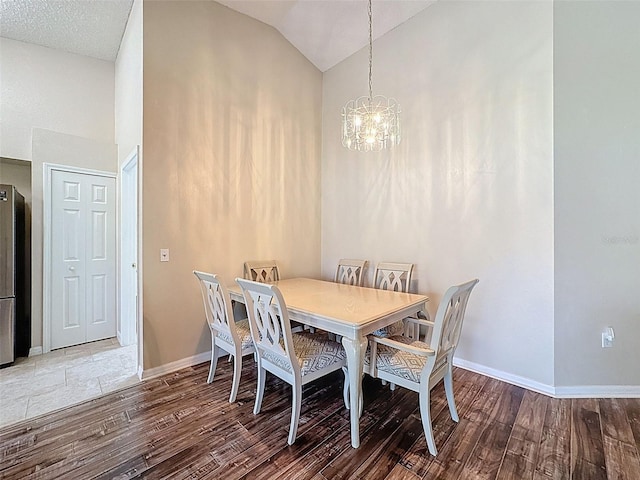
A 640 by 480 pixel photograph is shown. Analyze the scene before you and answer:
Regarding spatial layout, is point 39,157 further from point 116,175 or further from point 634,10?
point 634,10

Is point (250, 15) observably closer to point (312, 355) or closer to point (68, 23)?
point (68, 23)

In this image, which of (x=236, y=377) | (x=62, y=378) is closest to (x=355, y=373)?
(x=236, y=377)

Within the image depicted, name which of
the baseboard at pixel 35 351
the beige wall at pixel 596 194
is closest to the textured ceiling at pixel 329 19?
the beige wall at pixel 596 194

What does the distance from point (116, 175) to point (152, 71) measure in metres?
1.61

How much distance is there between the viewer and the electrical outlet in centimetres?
238

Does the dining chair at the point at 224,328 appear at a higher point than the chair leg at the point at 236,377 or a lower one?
higher

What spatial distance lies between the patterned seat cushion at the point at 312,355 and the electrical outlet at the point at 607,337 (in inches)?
81.5

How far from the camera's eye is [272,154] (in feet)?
11.8

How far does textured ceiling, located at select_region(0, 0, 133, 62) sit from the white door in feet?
5.00

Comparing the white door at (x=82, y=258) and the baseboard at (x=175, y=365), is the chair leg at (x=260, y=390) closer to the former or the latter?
the baseboard at (x=175, y=365)

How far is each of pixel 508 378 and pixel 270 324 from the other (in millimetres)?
2171

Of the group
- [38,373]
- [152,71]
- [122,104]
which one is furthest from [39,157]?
[38,373]

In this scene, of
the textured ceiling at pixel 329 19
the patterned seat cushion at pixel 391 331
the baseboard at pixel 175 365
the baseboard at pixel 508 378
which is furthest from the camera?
the textured ceiling at pixel 329 19

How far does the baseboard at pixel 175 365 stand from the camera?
2.71 meters
